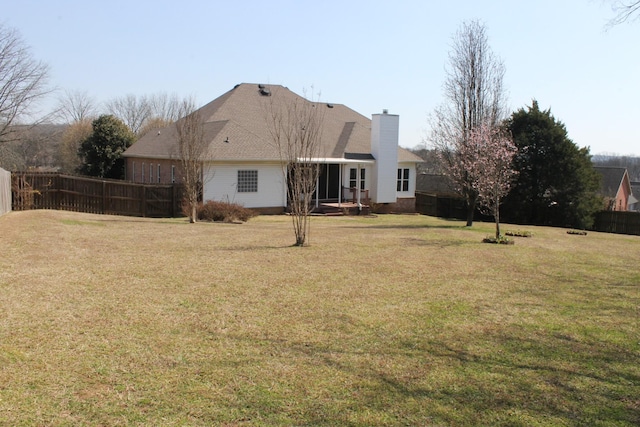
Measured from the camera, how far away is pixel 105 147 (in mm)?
38906

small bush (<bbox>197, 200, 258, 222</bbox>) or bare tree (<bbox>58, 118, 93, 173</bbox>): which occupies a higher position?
bare tree (<bbox>58, 118, 93, 173</bbox>)

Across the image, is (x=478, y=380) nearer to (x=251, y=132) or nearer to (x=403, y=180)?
(x=251, y=132)

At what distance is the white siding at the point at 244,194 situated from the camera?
87.8 ft

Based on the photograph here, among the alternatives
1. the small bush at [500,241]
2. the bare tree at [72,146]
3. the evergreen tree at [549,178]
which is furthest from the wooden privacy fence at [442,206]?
the bare tree at [72,146]

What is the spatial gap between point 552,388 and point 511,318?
9.22ft

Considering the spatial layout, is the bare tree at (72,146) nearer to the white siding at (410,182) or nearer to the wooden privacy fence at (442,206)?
the white siding at (410,182)

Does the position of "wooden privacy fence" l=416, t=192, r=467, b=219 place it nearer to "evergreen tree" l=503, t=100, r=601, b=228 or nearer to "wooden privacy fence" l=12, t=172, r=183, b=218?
"evergreen tree" l=503, t=100, r=601, b=228

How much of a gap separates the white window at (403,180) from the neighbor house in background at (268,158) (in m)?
0.06

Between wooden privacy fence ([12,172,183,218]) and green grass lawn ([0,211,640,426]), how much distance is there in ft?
34.5

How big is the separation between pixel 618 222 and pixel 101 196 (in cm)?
2929

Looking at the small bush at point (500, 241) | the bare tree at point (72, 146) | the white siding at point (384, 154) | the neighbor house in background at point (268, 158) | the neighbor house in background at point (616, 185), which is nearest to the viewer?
the small bush at point (500, 241)

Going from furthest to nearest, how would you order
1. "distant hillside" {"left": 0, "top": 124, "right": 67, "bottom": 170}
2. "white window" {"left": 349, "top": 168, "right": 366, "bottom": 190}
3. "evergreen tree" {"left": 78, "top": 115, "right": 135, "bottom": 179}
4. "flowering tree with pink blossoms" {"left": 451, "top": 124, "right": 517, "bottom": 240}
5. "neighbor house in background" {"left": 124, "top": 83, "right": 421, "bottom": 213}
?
"distant hillside" {"left": 0, "top": 124, "right": 67, "bottom": 170} → "evergreen tree" {"left": 78, "top": 115, "right": 135, "bottom": 179} → "white window" {"left": 349, "top": 168, "right": 366, "bottom": 190} → "neighbor house in background" {"left": 124, "top": 83, "right": 421, "bottom": 213} → "flowering tree with pink blossoms" {"left": 451, "top": 124, "right": 517, "bottom": 240}

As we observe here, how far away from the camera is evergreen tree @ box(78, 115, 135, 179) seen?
38.9 m

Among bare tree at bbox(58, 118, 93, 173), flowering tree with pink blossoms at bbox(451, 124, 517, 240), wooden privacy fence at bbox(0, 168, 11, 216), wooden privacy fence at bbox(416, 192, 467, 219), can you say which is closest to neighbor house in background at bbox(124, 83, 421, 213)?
wooden privacy fence at bbox(416, 192, 467, 219)
